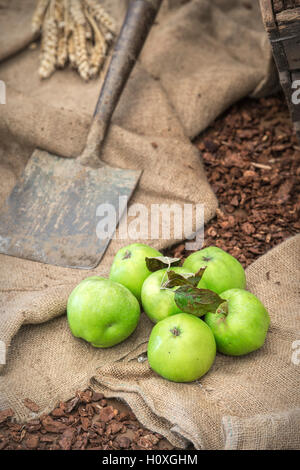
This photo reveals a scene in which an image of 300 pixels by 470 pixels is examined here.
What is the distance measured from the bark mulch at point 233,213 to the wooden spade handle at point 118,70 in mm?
684

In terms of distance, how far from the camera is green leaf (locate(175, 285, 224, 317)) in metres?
1.83

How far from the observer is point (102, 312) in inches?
74.1

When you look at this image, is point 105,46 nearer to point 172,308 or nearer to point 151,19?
point 151,19

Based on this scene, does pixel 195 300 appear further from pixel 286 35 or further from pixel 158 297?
pixel 286 35

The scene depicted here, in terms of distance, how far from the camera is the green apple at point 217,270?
6.69 feet

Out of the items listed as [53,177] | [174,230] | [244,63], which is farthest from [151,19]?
[174,230]

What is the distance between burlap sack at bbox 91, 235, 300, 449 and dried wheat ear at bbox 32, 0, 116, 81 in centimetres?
213

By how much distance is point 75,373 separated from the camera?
1986 millimetres

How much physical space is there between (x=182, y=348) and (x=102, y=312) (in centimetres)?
36

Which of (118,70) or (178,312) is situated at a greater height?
(118,70)

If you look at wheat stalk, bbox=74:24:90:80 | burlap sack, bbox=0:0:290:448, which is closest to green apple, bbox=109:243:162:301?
burlap sack, bbox=0:0:290:448

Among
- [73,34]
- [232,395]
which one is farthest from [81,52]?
[232,395]

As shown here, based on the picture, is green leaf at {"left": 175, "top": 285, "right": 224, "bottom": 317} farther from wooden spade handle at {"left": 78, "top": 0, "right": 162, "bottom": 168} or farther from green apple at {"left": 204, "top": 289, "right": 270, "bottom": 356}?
wooden spade handle at {"left": 78, "top": 0, "right": 162, "bottom": 168}
